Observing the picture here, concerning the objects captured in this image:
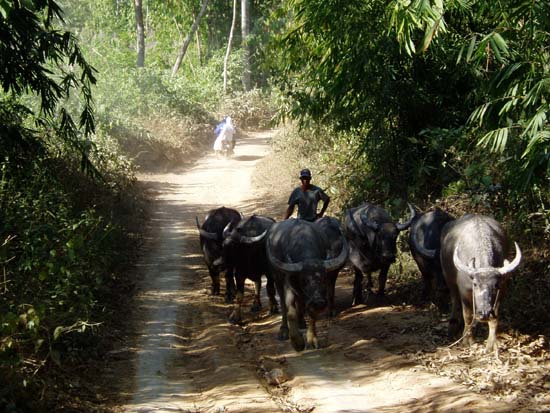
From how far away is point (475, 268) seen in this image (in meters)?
8.12

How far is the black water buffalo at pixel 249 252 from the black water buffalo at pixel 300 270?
1075 millimetres

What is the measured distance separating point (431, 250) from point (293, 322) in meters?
2.43

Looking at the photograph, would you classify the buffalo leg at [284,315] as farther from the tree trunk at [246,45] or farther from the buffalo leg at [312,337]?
the tree trunk at [246,45]

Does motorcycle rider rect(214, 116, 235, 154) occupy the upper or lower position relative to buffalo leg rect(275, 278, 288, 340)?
upper

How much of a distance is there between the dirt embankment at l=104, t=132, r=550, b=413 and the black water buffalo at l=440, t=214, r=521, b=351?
19.5 inches

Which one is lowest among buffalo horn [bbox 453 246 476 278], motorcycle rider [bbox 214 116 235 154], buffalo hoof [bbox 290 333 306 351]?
buffalo hoof [bbox 290 333 306 351]

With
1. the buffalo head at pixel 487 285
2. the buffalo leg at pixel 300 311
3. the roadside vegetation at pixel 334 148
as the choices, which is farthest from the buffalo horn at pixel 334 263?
the roadside vegetation at pixel 334 148

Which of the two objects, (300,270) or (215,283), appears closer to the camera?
(300,270)

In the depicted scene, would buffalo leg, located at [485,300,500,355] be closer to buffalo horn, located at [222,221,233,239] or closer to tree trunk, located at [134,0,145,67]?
buffalo horn, located at [222,221,233,239]

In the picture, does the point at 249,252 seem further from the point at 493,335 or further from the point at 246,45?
the point at 246,45

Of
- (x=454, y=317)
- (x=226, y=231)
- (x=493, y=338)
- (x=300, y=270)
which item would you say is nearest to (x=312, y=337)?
(x=300, y=270)

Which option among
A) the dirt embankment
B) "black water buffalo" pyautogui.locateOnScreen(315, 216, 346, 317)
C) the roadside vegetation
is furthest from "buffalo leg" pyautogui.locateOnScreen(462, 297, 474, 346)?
"black water buffalo" pyautogui.locateOnScreen(315, 216, 346, 317)

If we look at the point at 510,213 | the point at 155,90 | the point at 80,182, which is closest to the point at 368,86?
the point at 510,213

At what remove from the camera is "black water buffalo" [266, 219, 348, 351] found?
873 centimetres
